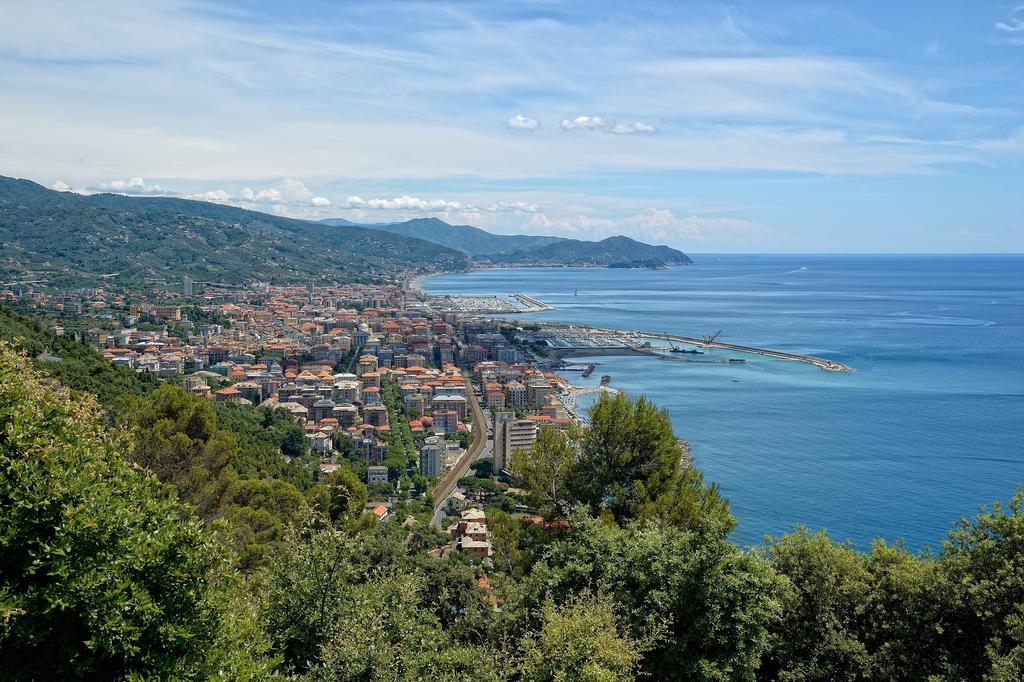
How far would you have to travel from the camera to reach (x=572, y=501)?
25.1 feet

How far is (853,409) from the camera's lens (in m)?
28.1

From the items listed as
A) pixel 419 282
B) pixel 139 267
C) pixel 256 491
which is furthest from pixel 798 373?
pixel 419 282

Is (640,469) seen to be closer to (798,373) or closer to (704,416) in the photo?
(704,416)

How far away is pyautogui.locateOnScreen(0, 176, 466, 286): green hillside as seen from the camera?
74.8 m

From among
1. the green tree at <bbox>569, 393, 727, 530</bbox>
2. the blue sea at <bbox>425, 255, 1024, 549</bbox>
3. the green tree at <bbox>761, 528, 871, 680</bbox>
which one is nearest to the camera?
the green tree at <bbox>761, 528, 871, 680</bbox>

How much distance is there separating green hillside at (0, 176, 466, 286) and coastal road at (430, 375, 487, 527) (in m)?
49.6

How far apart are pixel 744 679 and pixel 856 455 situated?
63.2 ft

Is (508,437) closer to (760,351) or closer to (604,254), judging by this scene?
(760,351)

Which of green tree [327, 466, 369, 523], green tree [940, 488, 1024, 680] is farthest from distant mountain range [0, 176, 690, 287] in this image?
green tree [940, 488, 1024, 680]

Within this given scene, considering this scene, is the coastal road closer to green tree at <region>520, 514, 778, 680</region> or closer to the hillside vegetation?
the hillside vegetation

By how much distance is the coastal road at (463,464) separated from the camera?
19094 mm

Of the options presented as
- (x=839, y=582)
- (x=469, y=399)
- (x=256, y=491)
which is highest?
(x=839, y=582)

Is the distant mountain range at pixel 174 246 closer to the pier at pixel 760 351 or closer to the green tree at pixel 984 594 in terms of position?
the pier at pixel 760 351

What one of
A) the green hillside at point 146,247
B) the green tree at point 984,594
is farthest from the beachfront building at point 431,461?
the green hillside at point 146,247
